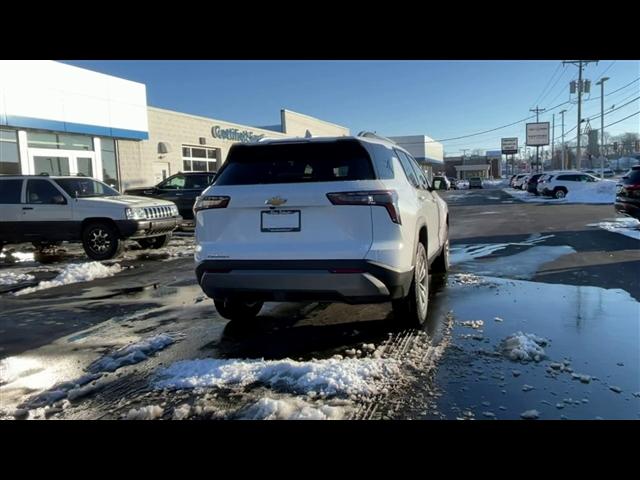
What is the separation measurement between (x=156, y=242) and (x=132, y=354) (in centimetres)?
823

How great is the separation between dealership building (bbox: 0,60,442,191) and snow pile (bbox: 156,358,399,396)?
51.2 feet

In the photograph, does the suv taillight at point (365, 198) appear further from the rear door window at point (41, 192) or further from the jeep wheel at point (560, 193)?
the jeep wheel at point (560, 193)

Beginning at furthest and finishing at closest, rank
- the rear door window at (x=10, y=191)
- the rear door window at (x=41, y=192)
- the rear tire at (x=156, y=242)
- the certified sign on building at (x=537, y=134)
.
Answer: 1. the certified sign on building at (x=537, y=134)
2. the rear tire at (x=156, y=242)
3. the rear door window at (x=10, y=191)
4. the rear door window at (x=41, y=192)

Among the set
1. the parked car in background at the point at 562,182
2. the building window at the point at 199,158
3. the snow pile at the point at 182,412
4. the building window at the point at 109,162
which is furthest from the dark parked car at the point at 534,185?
the snow pile at the point at 182,412

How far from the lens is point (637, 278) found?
7.39 m

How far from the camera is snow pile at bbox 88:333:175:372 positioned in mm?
4430

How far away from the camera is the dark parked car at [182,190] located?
17.2 m

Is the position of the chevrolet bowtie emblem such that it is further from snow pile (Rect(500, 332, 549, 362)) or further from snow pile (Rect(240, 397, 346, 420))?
snow pile (Rect(500, 332, 549, 362))

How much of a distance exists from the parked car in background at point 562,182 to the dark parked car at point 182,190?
23.5m

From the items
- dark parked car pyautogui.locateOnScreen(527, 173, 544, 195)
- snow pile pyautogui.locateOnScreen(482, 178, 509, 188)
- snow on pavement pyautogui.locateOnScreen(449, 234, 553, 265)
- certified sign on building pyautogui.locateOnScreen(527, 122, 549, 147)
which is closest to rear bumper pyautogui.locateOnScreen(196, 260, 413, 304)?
snow on pavement pyautogui.locateOnScreen(449, 234, 553, 265)
